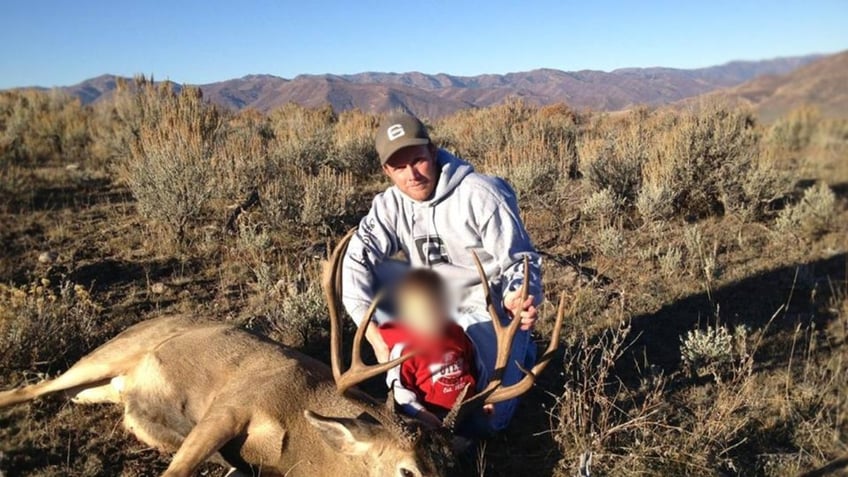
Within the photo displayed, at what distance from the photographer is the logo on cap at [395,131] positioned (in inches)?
133

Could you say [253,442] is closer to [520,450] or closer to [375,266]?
[375,266]

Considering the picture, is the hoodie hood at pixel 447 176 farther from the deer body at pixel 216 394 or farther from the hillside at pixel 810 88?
the hillside at pixel 810 88

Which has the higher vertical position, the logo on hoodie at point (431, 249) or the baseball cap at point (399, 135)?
the baseball cap at point (399, 135)

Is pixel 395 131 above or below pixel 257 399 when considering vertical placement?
above

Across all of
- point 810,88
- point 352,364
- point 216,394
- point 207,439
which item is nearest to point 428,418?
point 352,364

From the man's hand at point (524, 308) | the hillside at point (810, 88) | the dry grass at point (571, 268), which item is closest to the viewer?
the hillside at point (810, 88)

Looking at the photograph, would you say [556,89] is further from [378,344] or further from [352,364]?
[352,364]

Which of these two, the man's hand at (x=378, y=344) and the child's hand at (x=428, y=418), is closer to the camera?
the child's hand at (x=428, y=418)

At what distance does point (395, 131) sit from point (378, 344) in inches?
48.3

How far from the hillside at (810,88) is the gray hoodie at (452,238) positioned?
143 centimetres

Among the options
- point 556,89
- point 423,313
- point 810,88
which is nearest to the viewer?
point 810,88

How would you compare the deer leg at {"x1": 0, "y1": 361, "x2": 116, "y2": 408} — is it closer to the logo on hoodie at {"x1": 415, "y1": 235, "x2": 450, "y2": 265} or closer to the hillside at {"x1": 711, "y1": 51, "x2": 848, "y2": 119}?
the logo on hoodie at {"x1": 415, "y1": 235, "x2": 450, "y2": 265}

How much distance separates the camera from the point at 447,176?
3637 millimetres

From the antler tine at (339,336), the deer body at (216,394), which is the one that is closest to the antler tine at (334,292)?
the antler tine at (339,336)
